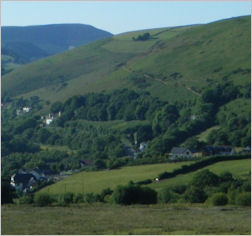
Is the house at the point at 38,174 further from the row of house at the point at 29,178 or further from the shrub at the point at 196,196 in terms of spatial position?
the shrub at the point at 196,196

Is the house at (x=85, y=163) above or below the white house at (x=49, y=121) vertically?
below

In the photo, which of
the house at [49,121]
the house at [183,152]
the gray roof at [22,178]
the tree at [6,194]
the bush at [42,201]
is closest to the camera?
the bush at [42,201]

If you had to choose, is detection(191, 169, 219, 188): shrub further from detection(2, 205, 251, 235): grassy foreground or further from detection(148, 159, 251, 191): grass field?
detection(2, 205, 251, 235): grassy foreground

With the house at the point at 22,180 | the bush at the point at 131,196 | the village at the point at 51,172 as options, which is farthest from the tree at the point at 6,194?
the house at the point at 22,180

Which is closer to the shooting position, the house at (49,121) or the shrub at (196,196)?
the shrub at (196,196)

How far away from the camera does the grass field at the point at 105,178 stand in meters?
52.3

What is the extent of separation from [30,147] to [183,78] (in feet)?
120

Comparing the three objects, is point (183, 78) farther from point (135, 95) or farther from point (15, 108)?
point (15, 108)

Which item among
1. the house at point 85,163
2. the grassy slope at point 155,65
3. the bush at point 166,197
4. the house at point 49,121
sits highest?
the grassy slope at point 155,65

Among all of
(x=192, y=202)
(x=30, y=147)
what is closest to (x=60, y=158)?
(x=30, y=147)

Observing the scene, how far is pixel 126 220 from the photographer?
26922 mm

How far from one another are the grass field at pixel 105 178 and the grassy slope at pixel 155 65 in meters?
53.3

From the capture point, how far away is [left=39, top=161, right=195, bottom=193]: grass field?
5231cm

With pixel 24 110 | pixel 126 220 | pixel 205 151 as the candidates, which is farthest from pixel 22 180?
pixel 24 110
